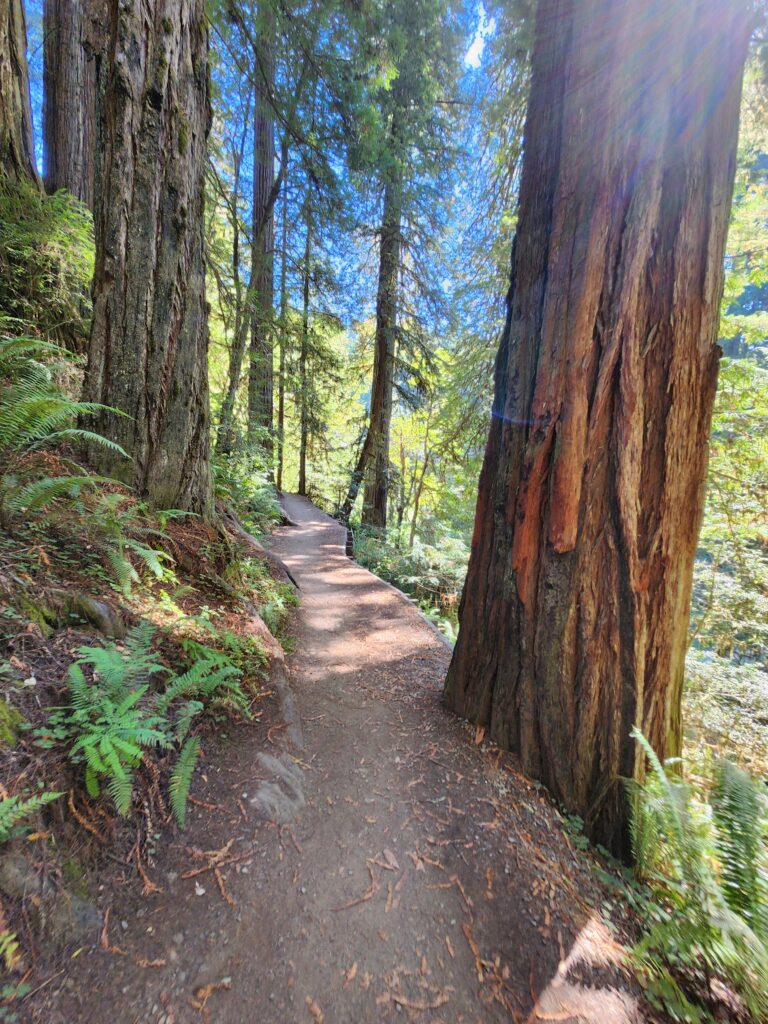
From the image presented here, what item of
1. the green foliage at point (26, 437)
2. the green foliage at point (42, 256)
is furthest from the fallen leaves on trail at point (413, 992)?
the green foliage at point (42, 256)

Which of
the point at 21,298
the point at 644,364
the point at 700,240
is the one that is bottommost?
the point at 644,364

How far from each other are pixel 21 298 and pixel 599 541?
5.80 metres

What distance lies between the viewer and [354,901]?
1671 millimetres

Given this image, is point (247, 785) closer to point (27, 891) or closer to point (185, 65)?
point (27, 891)

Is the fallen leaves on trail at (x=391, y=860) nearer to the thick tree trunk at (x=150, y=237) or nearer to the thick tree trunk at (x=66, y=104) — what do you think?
the thick tree trunk at (x=150, y=237)

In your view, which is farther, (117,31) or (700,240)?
(117,31)

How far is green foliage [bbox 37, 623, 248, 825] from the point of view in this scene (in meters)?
1.48

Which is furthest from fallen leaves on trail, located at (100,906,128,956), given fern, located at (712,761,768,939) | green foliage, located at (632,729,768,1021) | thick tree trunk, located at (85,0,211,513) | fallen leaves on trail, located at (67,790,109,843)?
thick tree trunk, located at (85,0,211,513)

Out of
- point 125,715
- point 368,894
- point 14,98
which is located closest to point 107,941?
point 125,715

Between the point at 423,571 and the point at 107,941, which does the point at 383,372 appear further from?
the point at 107,941

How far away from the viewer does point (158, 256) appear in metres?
3.38

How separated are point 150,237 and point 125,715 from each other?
3.59m

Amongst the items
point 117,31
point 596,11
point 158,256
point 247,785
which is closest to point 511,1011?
point 247,785

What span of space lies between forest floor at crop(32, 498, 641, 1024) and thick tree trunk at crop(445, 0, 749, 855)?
23.4 inches
